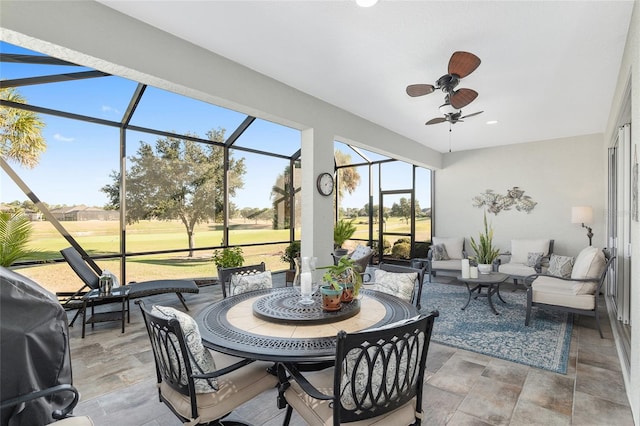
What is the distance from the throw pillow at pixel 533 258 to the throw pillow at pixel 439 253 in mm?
1466

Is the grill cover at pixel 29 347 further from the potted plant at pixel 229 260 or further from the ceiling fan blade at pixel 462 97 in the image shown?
the potted plant at pixel 229 260

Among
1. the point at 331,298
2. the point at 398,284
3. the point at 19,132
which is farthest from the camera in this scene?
the point at 19,132

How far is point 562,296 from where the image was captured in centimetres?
364

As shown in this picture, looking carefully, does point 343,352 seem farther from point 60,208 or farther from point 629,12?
point 60,208

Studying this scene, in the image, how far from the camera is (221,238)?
245 inches

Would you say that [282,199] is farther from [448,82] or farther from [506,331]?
[506,331]

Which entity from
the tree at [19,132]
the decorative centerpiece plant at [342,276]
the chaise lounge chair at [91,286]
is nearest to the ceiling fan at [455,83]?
the decorative centerpiece plant at [342,276]

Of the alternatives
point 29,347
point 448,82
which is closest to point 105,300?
point 29,347

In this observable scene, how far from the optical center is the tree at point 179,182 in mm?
5426

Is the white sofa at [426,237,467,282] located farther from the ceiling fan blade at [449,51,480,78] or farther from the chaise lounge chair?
the chaise lounge chair

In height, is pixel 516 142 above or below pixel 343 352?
above

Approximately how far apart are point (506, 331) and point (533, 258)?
3.01 m

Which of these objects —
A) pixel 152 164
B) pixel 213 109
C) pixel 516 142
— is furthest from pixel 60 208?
pixel 516 142

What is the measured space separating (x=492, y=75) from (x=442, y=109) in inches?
24.5
